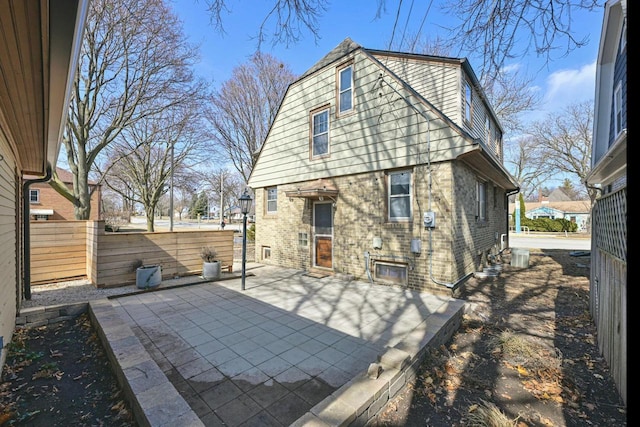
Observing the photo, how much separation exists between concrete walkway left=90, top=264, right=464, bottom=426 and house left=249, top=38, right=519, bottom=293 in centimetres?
124

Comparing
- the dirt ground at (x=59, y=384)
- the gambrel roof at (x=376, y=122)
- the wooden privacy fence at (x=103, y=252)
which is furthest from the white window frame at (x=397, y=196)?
the dirt ground at (x=59, y=384)

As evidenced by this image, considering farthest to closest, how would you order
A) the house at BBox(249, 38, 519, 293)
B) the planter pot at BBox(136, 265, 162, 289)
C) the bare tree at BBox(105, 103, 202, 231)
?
the bare tree at BBox(105, 103, 202, 231) → the planter pot at BBox(136, 265, 162, 289) → the house at BBox(249, 38, 519, 293)

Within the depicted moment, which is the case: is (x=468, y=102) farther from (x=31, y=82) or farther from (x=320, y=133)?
(x=31, y=82)

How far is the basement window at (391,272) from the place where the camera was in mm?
6898

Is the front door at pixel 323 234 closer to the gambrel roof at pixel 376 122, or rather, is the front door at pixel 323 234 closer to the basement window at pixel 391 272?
the gambrel roof at pixel 376 122

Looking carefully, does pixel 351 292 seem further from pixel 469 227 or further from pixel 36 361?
pixel 36 361

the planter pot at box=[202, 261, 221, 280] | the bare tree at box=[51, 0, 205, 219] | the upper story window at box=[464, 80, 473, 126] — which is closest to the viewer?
the planter pot at box=[202, 261, 221, 280]

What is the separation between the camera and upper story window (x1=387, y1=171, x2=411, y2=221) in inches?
A: 271

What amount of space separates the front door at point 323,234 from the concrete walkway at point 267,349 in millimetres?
1970

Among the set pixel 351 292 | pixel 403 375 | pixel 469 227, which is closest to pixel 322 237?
pixel 351 292

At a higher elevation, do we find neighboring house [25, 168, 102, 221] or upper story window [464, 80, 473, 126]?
upper story window [464, 80, 473, 126]

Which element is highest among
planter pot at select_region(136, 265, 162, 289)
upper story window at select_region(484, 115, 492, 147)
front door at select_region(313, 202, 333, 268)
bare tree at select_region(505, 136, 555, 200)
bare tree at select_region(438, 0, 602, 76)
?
bare tree at select_region(505, 136, 555, 200)

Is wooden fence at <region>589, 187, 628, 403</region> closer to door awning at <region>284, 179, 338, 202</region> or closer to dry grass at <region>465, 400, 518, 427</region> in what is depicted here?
dry grass at <region>465, 400, 518, 427</region>

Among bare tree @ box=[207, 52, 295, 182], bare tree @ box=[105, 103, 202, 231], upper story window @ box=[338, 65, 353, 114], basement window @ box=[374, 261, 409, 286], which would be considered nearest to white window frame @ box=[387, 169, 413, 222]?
basement window @ box=[374, 261, 409, 286]
